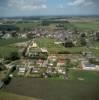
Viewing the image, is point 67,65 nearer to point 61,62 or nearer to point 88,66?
point 61,62

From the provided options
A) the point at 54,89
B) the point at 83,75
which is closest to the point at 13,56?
the point at 83,75

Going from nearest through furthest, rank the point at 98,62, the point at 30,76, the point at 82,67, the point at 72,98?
the point at 72,98
the point at 30,76
the point at 82,67
the point at 98,62

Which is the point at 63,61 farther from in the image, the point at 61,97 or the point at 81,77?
the point at 61,97

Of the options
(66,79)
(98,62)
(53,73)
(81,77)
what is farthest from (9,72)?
(98,62)

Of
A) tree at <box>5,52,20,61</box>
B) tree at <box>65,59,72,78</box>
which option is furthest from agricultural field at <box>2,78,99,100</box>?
tree at <box>5,52,20,61</box>

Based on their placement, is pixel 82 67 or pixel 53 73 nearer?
pixel 53 73

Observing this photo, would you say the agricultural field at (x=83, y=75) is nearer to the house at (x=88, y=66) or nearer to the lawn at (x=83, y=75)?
the lawn at (x=83, y=75)

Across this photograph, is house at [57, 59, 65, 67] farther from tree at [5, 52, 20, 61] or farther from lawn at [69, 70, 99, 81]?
tree at [5, 52, 20, 61]
